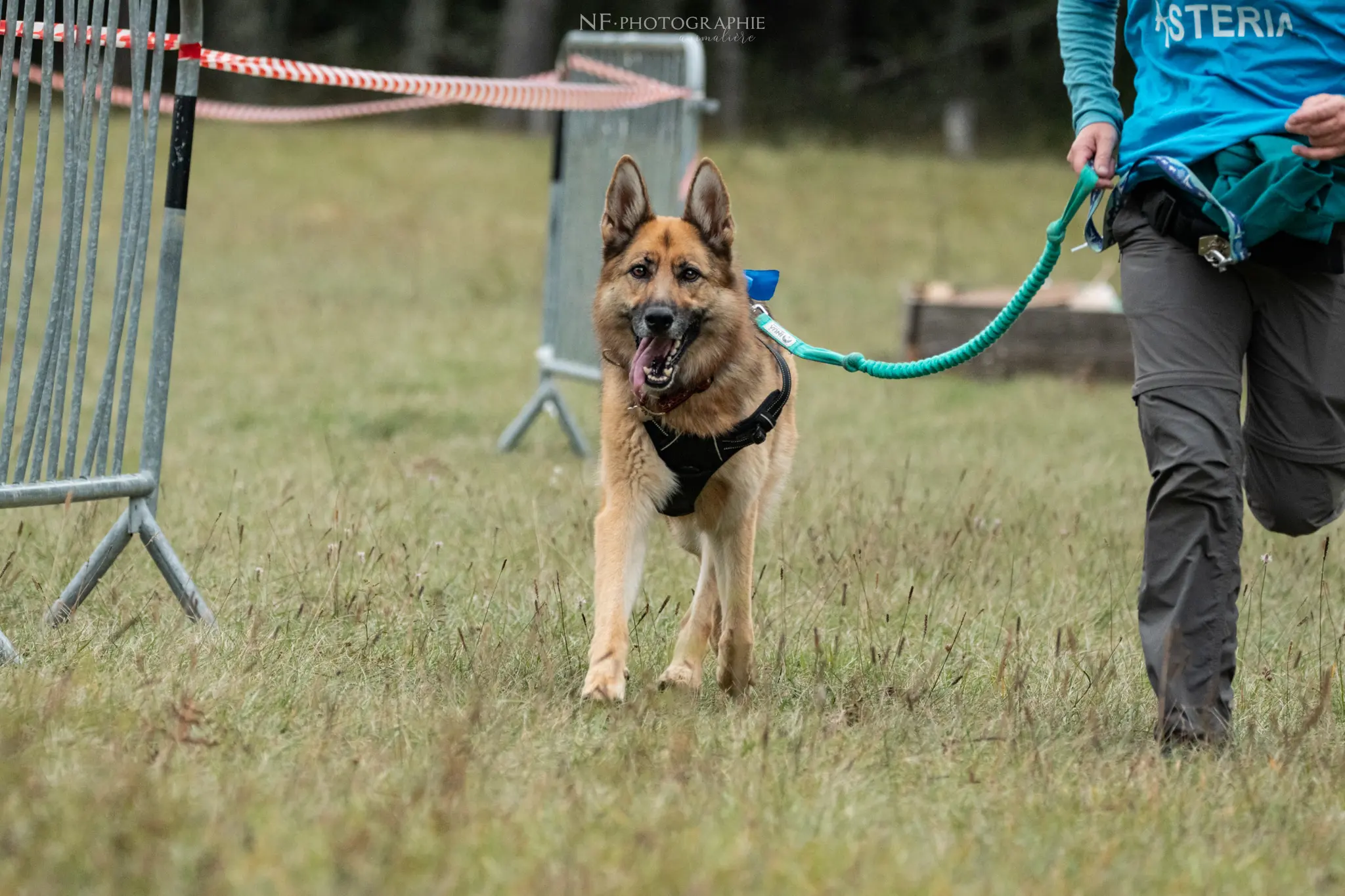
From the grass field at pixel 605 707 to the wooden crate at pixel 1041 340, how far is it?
186 cm

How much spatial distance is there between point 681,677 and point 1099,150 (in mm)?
1876

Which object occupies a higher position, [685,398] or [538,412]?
[685,398]

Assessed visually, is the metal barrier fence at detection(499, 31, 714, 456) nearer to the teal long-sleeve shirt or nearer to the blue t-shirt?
the teal long-sleeve shirt

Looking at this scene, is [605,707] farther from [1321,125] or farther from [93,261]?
[1321,125]

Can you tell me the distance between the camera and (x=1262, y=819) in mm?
3258

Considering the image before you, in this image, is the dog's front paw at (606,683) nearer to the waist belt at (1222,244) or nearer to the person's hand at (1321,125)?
the waist belt at (1222,244)

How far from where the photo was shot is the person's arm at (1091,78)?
4.08 meters

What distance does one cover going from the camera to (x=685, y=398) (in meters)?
4.38

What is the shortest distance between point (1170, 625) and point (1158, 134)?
127cm

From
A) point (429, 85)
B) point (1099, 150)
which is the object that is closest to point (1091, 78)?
point (1099, 150)

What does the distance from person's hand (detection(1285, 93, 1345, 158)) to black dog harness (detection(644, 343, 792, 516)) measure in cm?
159

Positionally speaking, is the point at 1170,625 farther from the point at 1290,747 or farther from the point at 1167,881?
the point at 1167,881

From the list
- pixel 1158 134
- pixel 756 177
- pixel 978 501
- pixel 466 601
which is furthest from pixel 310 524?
pixel 756 177

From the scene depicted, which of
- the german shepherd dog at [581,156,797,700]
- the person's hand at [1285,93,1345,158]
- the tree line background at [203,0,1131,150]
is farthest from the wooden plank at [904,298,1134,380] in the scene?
the tree line background at [203,0,1131,150]
